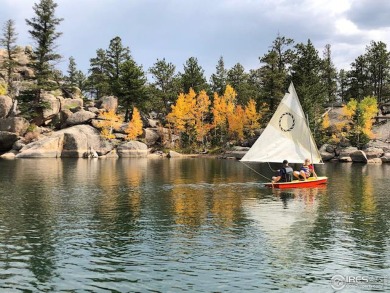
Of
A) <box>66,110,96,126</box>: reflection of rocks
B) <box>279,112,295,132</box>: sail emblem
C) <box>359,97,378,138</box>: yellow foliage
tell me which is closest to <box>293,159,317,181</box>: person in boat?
<box>279,112,295,132</box>: sail emblem

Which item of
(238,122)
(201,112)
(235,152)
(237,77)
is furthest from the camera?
(237,77)

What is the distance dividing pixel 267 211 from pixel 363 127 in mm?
67708

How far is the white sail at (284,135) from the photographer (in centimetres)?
4100

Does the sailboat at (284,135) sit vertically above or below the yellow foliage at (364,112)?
below

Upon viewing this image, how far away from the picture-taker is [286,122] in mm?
41062

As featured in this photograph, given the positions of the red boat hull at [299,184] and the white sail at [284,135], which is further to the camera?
the white sail at [284,135]

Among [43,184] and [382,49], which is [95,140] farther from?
[382,49]

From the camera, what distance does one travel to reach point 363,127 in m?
87.8

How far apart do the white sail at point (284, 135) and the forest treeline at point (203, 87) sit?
1962 inches

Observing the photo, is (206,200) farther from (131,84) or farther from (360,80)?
(360,80)

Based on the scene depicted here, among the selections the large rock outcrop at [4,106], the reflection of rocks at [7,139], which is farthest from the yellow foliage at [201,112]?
the large rock outcrop at [4,106]

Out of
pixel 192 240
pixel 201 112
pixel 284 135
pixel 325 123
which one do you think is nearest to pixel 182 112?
pixel 201 112

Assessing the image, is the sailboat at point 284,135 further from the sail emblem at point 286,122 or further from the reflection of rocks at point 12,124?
the reflection of rocks at point 12,124

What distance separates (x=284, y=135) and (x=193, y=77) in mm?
80273
